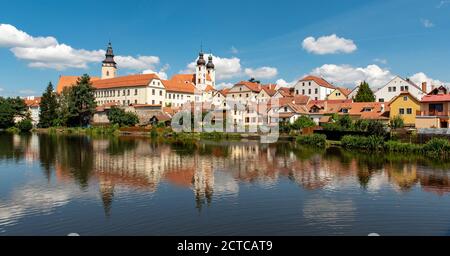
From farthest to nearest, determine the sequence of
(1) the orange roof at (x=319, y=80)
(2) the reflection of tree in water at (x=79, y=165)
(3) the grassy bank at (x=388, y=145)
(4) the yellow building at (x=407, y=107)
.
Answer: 1. (1) the orange roof at (x=319, y=80)
2. (4) the yellow building at (x=407, y=107)
3. (3) the grassy bank at (x=388, y=145)
4. (2) the reflection of tree in water at (x=79, y=165)

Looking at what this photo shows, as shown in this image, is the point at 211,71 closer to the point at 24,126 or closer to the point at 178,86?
the point at 178,86

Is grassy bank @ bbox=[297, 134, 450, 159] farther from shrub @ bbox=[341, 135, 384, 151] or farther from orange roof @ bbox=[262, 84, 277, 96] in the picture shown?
orange roof @ bbox=[262, 84, 277, 96]

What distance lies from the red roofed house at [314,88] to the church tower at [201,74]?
25.3m

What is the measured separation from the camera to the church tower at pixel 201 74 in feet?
308

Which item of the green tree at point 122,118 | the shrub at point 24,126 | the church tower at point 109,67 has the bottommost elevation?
the shrub at point 24,126

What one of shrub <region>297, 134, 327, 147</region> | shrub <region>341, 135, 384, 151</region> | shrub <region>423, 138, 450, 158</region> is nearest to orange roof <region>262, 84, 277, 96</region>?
shrub <region>297, 134, 327, 147</region>

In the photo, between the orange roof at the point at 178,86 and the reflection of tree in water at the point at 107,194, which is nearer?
the reflection of tree in water at the point at 107,194

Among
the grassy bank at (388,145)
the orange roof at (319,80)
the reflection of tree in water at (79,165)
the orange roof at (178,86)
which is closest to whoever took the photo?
the reflection of tree in water at (79,165)

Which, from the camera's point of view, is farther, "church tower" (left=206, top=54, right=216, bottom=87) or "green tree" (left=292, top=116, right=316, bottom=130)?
"church tower" (left=206, top=54, right=216, bottom=87)

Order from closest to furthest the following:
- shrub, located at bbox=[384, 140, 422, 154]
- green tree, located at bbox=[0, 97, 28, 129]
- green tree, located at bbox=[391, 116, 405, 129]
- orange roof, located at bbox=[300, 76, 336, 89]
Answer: shrub, located at bbox=[384, 140, 422, 154] < green tree, located at bbox=[391, 116, 405, 129] < orange roof, located at bbox=[300, 76, 336, 89] < green tree, located at bbox=[0, 97, 28, 129]

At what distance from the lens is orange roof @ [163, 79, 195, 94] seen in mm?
84812

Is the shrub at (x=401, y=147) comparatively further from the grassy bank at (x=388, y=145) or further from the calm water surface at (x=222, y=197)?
the calm water surface at (x=222, y=197)

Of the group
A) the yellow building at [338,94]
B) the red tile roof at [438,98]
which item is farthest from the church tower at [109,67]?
the red tile roof at [438,98]

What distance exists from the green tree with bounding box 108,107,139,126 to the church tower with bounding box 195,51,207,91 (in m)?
27.0
